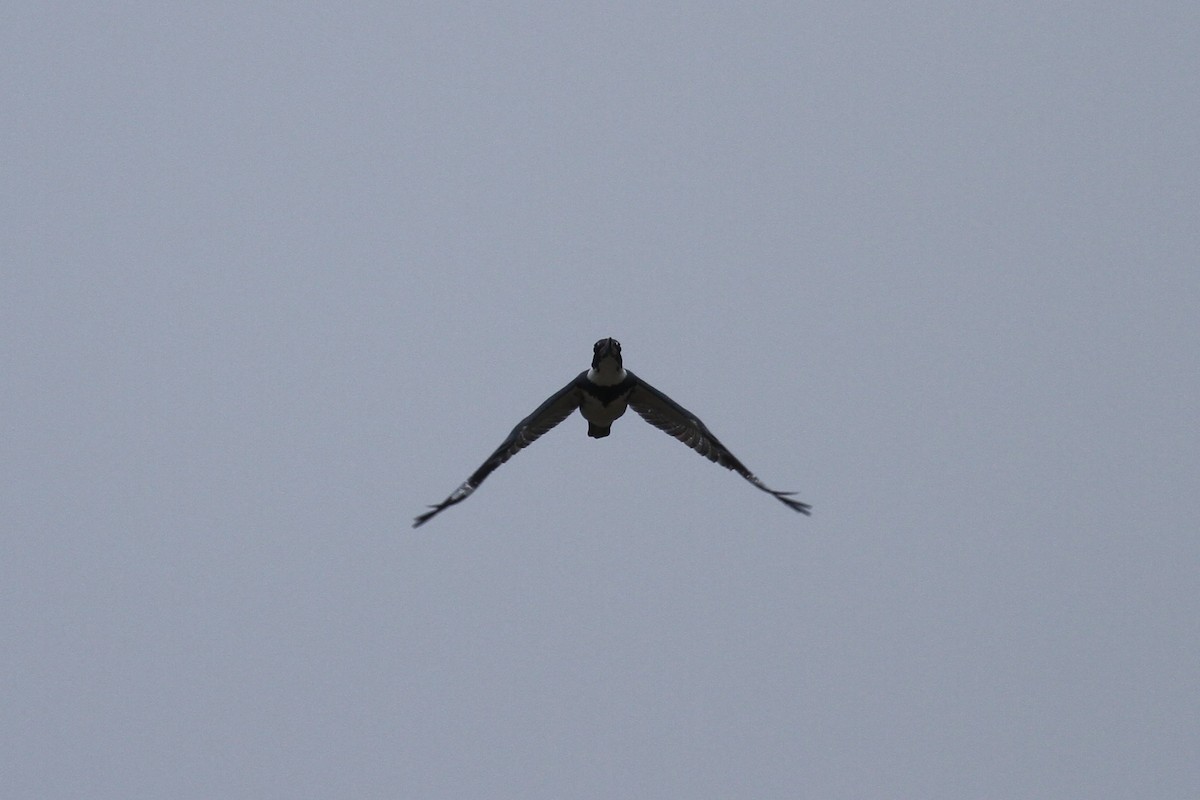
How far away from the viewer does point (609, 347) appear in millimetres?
26656

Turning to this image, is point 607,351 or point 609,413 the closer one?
point 607,351

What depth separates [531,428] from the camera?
2797cm

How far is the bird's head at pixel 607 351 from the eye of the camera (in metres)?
26.7

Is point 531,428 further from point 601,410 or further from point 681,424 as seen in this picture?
point 681,424

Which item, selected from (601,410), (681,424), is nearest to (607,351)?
(601,410)

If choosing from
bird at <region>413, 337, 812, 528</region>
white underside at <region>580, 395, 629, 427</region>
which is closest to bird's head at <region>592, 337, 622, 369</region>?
bird at <region>413, 337, 812, 528</region>

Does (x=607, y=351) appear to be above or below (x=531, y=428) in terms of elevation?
above

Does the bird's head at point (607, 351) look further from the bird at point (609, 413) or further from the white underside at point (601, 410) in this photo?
the white underside at point (601, 410)

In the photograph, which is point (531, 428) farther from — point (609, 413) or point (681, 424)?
point (681, 424)

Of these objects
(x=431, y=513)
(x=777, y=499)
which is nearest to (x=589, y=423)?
(x=777, y=499)

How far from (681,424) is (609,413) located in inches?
71.7

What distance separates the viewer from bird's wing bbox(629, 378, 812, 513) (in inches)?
1117

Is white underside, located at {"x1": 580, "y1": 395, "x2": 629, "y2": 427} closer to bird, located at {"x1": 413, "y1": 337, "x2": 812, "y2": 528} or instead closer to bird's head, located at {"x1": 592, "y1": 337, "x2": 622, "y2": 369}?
bird, located at {"x1": 413, "y1": 337, "x2": 812, "y2": 528}

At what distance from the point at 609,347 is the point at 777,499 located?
431 cm
